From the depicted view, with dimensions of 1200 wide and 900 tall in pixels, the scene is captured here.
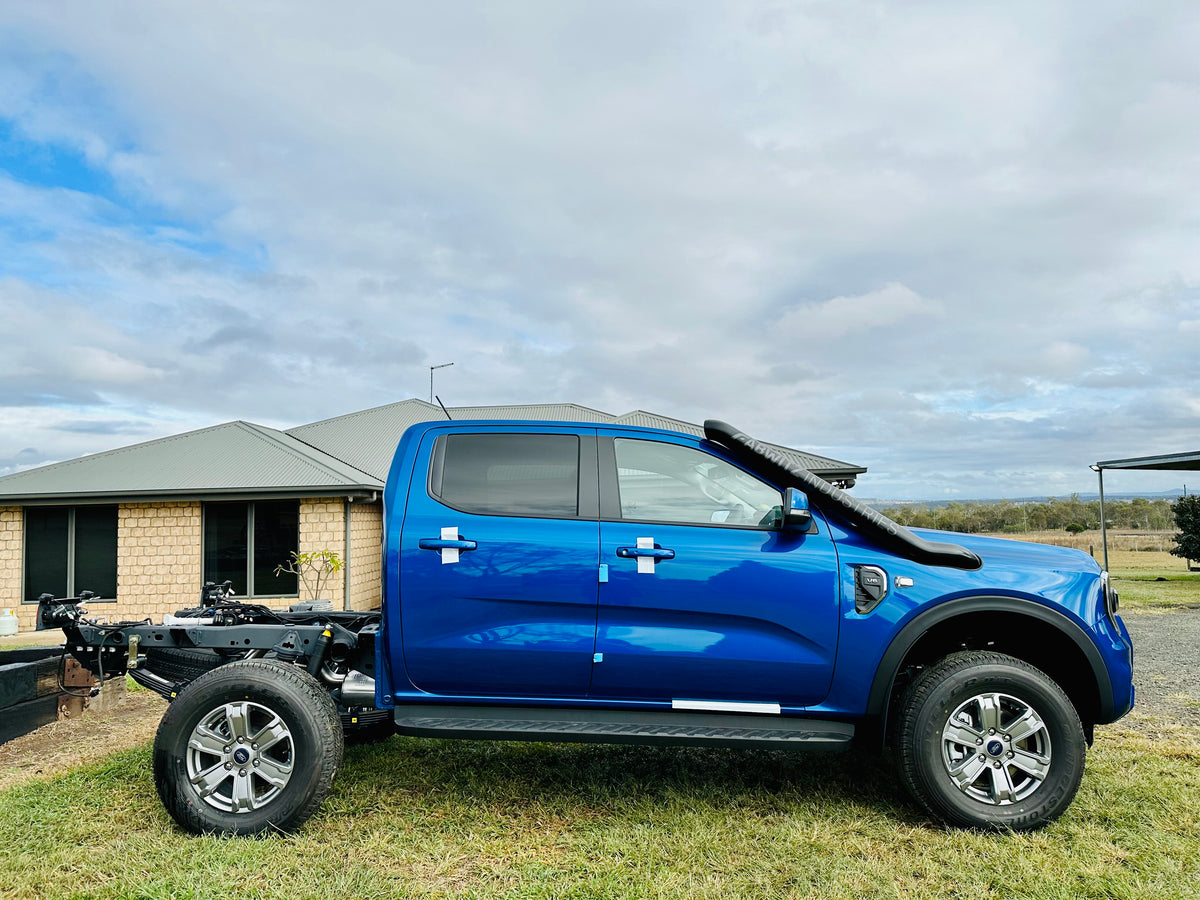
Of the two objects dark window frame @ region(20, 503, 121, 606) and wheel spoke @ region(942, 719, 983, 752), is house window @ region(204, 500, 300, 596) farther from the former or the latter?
wheel spoke @ region(942, 719, 983, 752)

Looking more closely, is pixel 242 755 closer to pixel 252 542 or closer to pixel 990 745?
pixel 990 745

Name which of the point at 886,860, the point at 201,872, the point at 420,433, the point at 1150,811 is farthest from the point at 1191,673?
the point at 201,872

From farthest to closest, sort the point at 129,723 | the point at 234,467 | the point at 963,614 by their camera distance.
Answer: the point at 234,467, the point at 129,723, the point at 963,614

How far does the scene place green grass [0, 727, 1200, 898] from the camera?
3.23 metres

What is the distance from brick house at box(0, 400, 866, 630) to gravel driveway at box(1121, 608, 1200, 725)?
36.1 ft

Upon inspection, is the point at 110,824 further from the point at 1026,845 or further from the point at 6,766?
the point at 1026,845

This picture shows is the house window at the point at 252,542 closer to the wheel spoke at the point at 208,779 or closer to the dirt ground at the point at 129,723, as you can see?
the dirt ground at the point at 129,723

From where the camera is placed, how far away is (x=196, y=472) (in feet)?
45.2

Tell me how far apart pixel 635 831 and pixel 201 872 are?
6.20 ft

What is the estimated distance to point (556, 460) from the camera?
4023 mm

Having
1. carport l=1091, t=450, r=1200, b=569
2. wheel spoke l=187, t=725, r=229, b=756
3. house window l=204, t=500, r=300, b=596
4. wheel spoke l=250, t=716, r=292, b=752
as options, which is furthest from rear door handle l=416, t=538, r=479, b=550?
carport l=1091, t=450, r=1200, b=569

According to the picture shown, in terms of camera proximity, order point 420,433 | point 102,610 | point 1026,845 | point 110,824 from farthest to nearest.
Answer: point 102,610
point 420,433
point 110,824
point 1026,845

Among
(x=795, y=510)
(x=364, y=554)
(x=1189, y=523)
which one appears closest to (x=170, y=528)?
(x=364, y=554)

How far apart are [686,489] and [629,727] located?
1.18m
